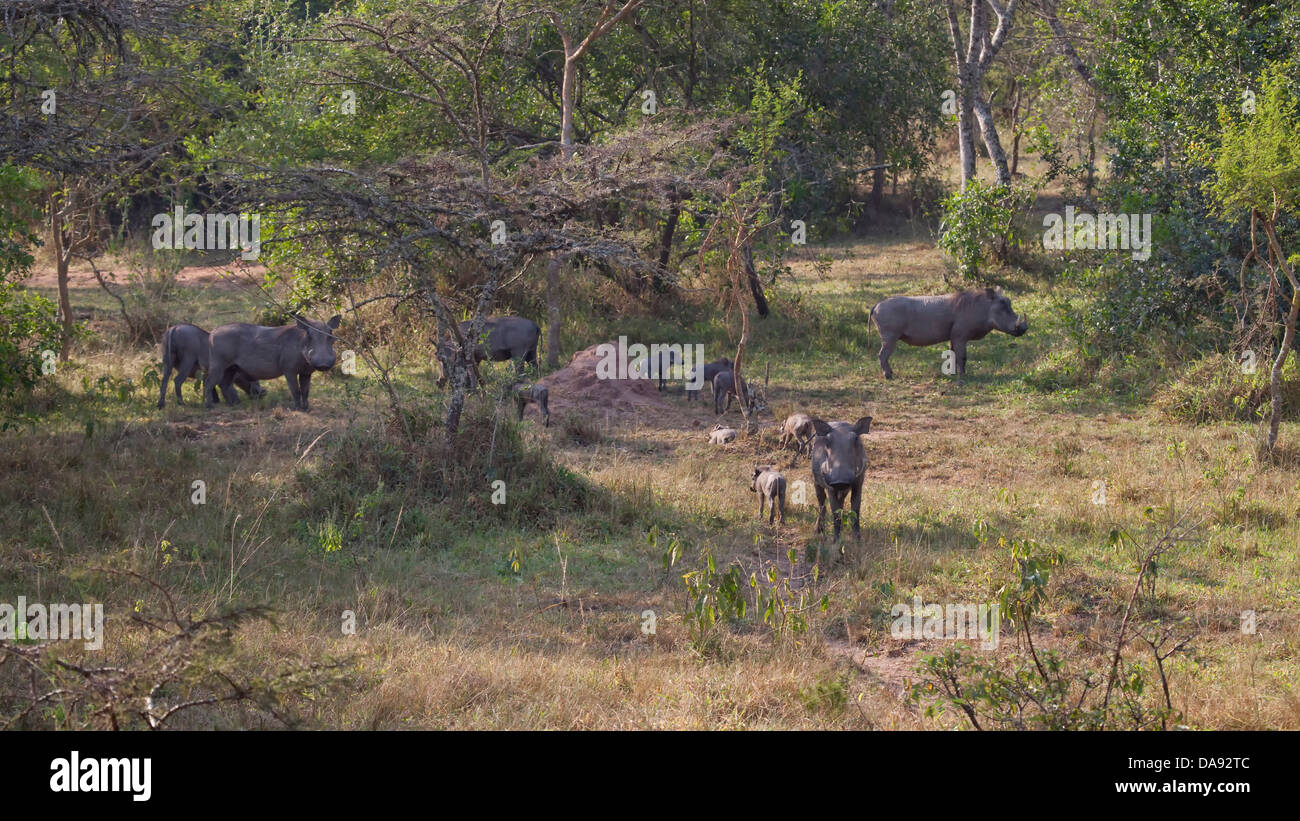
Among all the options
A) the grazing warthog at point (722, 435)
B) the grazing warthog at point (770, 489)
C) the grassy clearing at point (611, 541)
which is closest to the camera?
the grassy clearing at point (611, 541)

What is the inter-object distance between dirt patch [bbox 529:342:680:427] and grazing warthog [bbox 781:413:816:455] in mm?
2027

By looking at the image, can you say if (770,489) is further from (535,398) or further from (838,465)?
(535,398)

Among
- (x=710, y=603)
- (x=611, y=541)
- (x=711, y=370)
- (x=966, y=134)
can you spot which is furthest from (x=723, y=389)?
(x=966, y=134)

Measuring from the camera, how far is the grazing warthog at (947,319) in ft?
53.0

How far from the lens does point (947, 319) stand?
A: 16.3 m

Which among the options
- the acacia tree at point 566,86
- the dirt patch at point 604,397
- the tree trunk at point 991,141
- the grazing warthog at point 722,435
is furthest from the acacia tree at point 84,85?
the tree trunk at point 991,141

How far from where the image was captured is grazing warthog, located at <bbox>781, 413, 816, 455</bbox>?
10.9 metres

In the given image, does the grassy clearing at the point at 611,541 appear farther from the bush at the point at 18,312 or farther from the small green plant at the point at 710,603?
the bush at the point at 18,312

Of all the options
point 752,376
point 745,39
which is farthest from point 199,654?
point 745,39

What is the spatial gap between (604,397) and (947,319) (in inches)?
210

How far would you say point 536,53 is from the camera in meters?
18.5

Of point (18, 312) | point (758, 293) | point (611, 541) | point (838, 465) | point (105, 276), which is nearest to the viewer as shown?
point (838, 465)

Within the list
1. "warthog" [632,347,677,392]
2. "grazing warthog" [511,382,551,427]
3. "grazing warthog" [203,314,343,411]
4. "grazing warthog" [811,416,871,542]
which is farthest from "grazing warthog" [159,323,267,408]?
"grazing warthog" [811,416,871,542]

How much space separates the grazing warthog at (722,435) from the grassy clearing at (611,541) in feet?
0.51
